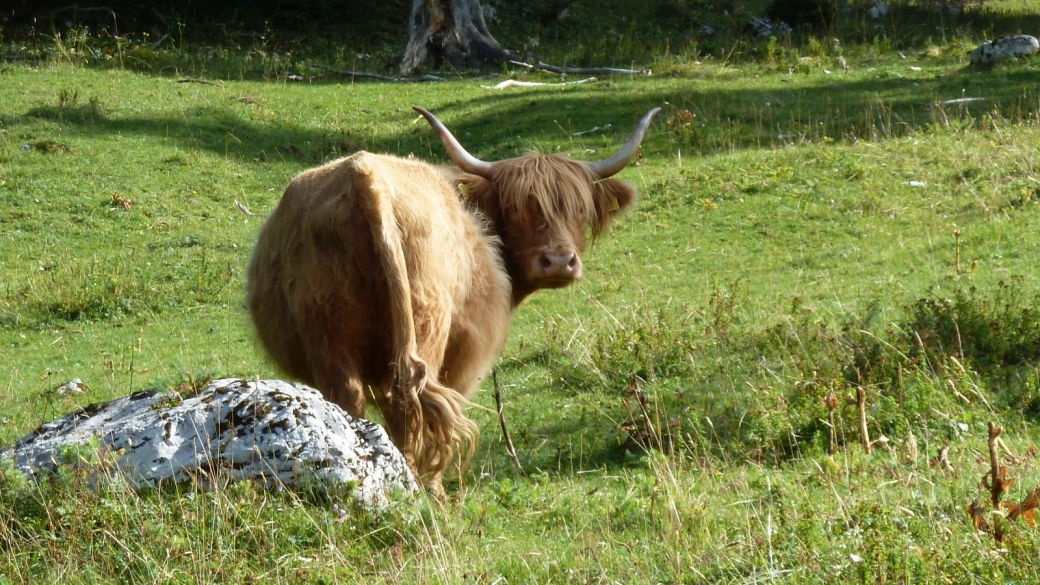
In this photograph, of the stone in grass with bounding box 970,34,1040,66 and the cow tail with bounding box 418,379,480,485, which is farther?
the stone in grass with bounding box 970,34,1040,66

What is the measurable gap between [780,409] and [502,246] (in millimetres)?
2056

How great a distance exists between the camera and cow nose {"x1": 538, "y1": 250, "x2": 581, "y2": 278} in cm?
682

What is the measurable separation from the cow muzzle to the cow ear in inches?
40.3

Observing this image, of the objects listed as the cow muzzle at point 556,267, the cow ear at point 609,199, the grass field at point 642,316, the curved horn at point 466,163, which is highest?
the curved horn at point 466,163

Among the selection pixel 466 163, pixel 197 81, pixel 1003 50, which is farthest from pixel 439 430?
pixel 1003 50

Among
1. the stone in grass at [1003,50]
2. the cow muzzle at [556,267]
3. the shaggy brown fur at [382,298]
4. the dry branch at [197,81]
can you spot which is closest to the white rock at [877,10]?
Answer: the stone in grass at [1003,50]

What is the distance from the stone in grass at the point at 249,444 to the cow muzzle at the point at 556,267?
7.71ft

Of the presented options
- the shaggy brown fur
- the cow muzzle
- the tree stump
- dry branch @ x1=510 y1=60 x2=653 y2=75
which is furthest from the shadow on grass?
the shaggy brown fur

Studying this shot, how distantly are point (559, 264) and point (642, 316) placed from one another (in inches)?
100

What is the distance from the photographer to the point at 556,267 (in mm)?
6816

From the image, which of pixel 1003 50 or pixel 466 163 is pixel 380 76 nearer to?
pixel 1003 50

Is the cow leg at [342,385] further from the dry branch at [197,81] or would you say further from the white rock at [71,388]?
the dry branch at [197,81]

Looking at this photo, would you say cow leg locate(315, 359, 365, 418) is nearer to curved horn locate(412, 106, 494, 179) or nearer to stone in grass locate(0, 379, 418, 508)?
stone in grass locate(0, 379, 418, 508)

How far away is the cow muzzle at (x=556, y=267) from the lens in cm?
683
